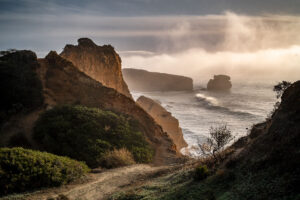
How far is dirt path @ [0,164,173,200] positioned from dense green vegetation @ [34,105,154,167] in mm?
2704

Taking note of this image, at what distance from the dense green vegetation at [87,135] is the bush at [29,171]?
3.75m

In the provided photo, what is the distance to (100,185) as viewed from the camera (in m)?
9.48

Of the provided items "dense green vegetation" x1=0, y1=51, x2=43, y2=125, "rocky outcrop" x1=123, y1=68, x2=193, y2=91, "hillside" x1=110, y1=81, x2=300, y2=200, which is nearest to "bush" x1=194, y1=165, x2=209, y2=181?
"hillside" x1=110, y1=81, x2=300, y2=200

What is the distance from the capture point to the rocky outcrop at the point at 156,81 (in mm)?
130375

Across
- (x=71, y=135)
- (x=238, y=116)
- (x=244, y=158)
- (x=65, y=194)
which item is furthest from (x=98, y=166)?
(x=238, y=116)

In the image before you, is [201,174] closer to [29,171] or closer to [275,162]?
[275,162]

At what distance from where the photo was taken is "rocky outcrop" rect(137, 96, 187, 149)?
117 feet

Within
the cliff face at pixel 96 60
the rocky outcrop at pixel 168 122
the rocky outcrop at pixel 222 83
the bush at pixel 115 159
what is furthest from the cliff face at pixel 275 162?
the rocky outcrop at pixel 222 83

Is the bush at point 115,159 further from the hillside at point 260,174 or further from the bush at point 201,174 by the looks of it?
the bush at point 201,174

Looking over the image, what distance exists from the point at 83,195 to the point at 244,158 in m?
6.03

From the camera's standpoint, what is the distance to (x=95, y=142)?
15.3 meters

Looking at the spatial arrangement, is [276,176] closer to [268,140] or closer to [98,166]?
[268,140]

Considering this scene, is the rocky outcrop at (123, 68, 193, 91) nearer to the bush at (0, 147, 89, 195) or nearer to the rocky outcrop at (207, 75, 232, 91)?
the rocky outcrop at (207, 75, 232, 91)

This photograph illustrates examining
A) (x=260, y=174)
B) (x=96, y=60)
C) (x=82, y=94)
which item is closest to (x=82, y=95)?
(x=82, y=94)
